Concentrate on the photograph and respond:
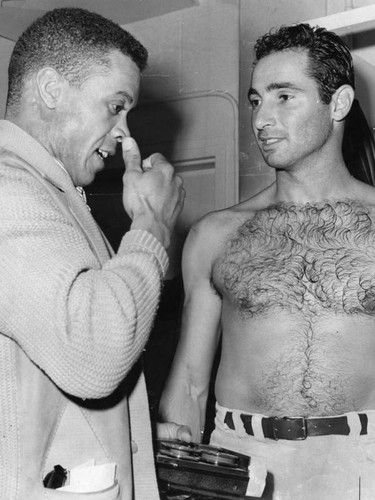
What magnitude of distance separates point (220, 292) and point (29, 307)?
44.0 inches

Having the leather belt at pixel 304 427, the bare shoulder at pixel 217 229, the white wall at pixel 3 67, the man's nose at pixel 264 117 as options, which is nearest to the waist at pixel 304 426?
the leather belt at pixel 304 427

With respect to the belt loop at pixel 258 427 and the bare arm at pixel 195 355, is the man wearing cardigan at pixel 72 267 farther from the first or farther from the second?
the bare arm at pixel 195 355

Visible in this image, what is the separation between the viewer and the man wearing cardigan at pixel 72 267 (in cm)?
81

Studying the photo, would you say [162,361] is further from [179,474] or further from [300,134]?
[179,474]

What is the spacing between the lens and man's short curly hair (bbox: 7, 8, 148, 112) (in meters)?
1.09

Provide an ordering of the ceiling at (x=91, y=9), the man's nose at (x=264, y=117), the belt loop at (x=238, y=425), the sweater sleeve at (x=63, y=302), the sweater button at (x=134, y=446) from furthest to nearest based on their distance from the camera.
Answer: the ceiling at (x=91, y=9) < the man's nose at (x=264, y=117) < the belt loop at (x=238, y=425) < the sweater button at (x=134, y=446) < the sweater sleeve at (x=63, y=302)

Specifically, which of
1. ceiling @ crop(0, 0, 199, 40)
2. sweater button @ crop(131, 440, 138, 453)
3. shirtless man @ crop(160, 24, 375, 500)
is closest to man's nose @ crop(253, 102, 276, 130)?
shirtless man @ crop(160, 24, 375, 500)

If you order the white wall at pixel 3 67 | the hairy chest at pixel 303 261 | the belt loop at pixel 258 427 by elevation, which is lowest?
the belt loop at pixel 258 427

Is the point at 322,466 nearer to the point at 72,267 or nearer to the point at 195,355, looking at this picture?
the point at 195,355

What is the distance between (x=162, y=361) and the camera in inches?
112

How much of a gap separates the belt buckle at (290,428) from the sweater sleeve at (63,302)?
0.88 metres

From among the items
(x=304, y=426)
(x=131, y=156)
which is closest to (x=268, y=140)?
(x=304, y=426)

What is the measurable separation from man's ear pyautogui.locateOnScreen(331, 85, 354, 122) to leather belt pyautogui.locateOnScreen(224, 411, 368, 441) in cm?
83

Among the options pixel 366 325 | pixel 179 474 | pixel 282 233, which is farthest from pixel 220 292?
pixel 179 474
